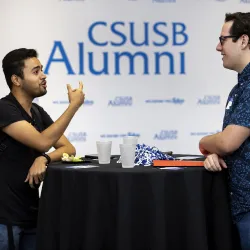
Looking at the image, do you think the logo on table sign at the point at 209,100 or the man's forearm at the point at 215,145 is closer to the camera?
the man's forearm at the point at 215,145

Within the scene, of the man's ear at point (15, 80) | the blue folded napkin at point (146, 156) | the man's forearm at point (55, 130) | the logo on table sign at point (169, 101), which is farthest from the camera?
the logo on table sign at point (169, 101)

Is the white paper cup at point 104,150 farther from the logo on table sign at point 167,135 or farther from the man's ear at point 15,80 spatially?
the logo on table sign at point 167,135

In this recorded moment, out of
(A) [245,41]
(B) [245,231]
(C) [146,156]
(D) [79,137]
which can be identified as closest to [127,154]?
(C) [146,156]

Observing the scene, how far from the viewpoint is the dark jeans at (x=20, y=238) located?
109 inches

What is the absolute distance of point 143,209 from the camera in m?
2.37

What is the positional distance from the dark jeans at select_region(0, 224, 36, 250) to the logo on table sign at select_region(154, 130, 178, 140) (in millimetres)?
2639

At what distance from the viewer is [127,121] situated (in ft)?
17.5

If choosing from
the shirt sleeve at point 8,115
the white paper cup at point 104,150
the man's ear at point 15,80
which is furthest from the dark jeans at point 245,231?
the man's ear at point 15,80

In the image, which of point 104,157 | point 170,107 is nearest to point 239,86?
point 104,157

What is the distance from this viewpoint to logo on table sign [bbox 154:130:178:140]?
536cm

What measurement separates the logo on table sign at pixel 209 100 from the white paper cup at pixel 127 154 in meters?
3.01

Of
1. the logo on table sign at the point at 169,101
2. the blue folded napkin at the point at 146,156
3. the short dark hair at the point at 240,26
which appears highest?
the short dark hair at the point at 240,26

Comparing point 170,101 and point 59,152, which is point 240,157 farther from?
point 170,101

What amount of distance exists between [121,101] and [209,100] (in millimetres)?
867
